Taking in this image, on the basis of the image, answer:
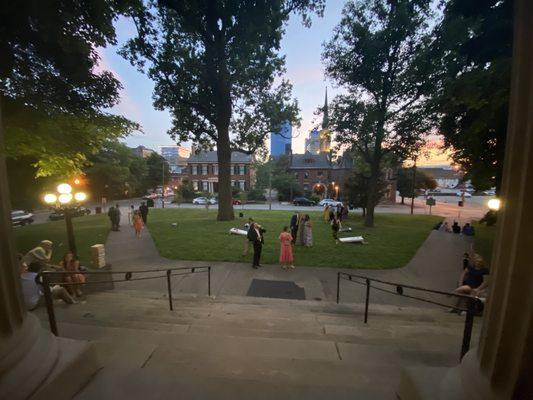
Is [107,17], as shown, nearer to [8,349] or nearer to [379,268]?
[8,349]

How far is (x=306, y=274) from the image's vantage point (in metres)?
9.45

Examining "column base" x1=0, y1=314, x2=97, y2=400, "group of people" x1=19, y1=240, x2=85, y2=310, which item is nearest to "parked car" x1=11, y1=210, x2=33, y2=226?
"group of people" x1=19, y1=240, x2=85, y2=310

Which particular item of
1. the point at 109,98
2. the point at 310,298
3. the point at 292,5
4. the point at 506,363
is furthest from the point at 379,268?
the point at 292,5

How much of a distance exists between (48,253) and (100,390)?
6.44 m

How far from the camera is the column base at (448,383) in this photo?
64.5 inches

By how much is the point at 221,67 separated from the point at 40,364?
18.5 m

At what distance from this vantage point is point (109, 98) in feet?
31.5

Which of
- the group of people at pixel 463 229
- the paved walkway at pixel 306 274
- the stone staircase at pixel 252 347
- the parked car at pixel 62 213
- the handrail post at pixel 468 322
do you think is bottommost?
the parked car at pixel 62 213

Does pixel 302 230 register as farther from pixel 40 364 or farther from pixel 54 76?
pixel 40 364

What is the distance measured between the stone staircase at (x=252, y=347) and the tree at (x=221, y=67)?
1509 centimetres

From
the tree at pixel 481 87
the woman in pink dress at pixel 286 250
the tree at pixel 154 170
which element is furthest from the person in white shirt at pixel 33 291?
the tree at pixel 154 170

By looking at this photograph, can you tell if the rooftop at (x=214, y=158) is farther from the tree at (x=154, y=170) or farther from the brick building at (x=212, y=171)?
the tree at (x=154, y=170)

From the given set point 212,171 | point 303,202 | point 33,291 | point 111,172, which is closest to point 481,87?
point 33,291

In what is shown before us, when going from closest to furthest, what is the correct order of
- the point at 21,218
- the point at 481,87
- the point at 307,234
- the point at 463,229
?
the point at 481,87, the point at 307,234, the point at 463,229, the point at 21,218
